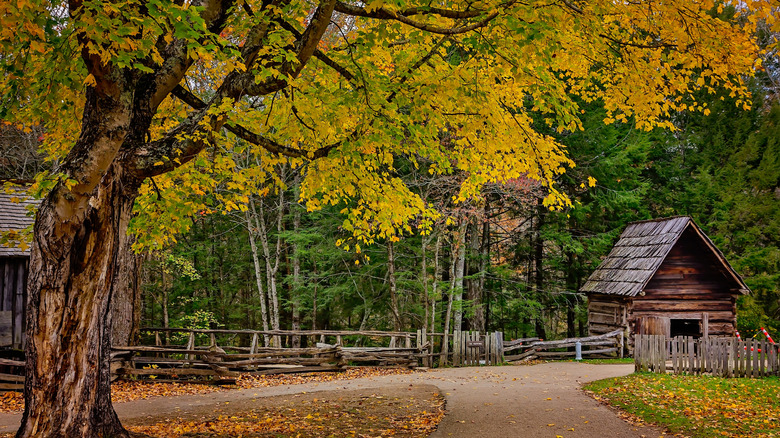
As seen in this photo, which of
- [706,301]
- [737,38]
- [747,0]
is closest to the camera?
[747,0]

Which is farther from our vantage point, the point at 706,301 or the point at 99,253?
the point at 706,301

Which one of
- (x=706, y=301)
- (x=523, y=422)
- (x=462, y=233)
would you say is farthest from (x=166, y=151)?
(x=706, y=301)

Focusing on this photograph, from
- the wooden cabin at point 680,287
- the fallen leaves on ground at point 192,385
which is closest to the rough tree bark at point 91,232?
the fallen leaves on ground at point 192,385

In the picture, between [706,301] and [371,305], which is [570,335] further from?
[371,305]

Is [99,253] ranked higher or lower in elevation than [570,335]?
higher

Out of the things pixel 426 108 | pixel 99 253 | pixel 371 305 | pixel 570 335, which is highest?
pixel 426 108

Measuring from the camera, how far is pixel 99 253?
6.14 meters

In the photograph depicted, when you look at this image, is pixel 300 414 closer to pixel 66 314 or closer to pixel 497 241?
pixel 66 314

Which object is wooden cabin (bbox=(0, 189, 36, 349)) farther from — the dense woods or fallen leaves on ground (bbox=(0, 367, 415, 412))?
the dense woods

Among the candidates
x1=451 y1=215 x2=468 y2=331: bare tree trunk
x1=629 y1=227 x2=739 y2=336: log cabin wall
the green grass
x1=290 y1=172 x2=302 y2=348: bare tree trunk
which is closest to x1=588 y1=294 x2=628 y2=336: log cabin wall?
x1=629 y1=227 x2=739 y2=336: log cabin wall

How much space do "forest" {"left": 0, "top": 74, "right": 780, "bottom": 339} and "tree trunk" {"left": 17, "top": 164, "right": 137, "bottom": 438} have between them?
486 inches

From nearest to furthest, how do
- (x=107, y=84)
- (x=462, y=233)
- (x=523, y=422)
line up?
(x=107, y=84)
(x=523, y=422)
(x=462, y=233)

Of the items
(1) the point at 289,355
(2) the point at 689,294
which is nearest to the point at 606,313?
(2) the point at 689,294

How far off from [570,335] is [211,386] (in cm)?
1714
